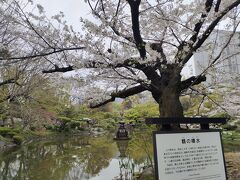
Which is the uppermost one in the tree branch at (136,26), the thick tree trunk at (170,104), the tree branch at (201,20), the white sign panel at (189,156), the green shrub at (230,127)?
the tree branch at (201,20)

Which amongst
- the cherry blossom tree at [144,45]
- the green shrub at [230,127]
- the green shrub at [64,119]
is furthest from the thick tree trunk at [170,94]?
the green shrub at [64,119]

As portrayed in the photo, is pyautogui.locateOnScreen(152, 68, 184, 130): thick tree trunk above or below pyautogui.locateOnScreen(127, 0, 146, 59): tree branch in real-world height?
below

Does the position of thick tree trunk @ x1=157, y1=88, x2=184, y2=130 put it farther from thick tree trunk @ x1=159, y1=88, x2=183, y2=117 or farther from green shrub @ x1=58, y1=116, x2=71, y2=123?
green shrub @ x1=58, y1=116, x2=71, y2=123

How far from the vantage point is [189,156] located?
3.40 m

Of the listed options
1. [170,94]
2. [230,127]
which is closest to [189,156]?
[170,94]

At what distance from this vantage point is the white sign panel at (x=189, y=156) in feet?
10.5

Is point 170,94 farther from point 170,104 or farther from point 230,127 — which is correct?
point 230,127

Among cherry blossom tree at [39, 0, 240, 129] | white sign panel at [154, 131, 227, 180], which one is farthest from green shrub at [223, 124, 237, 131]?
white sign panel at [154, 131, 227, 180]

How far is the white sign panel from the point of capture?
3205 mm

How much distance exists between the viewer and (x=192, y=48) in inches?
217

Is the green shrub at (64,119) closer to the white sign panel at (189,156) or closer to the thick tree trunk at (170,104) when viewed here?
the thick tree trunk at (170,104)

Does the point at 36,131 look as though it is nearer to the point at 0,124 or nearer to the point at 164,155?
the point at 0,124

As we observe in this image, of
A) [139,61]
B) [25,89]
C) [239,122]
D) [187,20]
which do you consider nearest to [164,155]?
[139,61]

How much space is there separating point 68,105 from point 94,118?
18.7 ft
